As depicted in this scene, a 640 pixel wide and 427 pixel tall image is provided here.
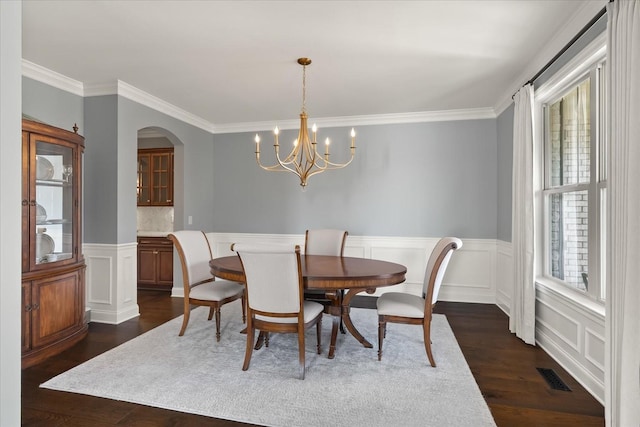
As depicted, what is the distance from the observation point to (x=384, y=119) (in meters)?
4.96

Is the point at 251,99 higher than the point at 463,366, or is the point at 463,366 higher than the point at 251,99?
the point at 251,99

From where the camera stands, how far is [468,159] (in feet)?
15.6

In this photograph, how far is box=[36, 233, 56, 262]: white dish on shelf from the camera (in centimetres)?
299

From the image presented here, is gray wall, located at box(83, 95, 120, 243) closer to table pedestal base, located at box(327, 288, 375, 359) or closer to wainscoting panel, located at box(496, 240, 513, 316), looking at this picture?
table pedestal base, located at box(327, 288, 375, 359)

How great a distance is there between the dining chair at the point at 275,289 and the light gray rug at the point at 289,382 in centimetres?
23

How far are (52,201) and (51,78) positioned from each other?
4.39 feet

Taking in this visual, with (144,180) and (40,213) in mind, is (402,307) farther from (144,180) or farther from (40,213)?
(144,180)

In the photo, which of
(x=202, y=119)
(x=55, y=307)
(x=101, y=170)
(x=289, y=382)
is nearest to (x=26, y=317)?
(x=55, y=307)

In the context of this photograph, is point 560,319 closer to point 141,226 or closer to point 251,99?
point 251,99

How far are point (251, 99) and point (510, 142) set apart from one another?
307 cm

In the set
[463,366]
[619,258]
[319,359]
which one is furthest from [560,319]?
[319,359]

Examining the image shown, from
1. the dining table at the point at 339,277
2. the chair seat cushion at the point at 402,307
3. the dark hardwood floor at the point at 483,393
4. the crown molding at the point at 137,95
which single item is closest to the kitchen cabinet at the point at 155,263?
the dark hardwood floor at the point at 483,393

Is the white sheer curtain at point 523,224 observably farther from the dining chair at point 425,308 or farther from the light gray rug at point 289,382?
the dining chair at point 425,308

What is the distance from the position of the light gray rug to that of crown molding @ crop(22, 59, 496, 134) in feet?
8.60
